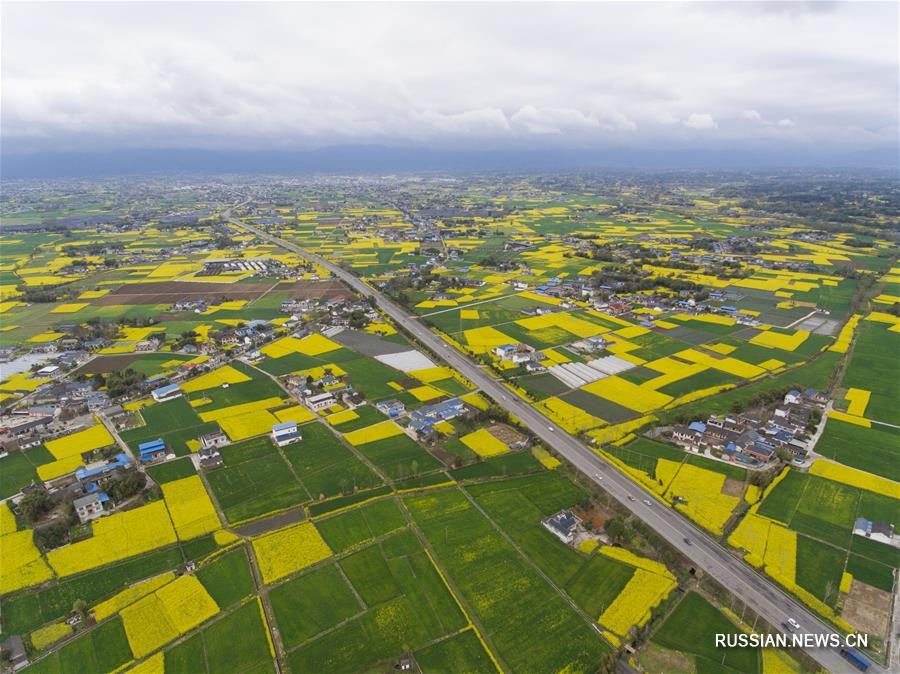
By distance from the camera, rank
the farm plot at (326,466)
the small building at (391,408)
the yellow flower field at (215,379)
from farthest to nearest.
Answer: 1. the yellow flower field at (215,379)
2. the small building at (391,408)
3. the farm plot at (326,466)

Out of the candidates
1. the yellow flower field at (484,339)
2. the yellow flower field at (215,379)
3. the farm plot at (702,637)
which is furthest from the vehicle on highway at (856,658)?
the yellow flower field at (215,379)

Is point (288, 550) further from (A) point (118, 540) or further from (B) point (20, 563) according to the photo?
(B) point (20, 563)

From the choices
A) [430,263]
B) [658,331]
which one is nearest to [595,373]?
[658,331]

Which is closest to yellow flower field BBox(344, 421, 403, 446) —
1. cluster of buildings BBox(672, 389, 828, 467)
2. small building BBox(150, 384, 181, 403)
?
small building BBox(150, 384, 181, 403)

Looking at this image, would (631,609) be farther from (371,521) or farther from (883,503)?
(883,503)

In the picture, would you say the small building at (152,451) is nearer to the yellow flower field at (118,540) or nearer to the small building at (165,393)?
the yellow flower field at (118,540)

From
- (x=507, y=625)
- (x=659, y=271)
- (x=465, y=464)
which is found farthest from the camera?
(x=659, y=271)
